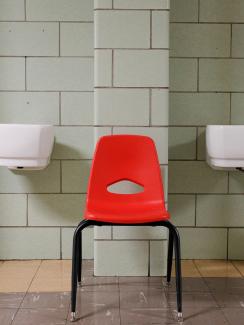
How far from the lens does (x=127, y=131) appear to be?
2.52 m

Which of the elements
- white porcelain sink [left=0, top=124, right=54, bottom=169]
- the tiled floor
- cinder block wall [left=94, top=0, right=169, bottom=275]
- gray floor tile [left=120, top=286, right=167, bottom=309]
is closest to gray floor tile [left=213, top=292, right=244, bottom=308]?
the tiled floor

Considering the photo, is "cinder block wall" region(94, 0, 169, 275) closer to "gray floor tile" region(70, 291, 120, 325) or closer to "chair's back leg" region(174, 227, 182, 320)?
"gray floor tile" region(70, 291, 120, 325)

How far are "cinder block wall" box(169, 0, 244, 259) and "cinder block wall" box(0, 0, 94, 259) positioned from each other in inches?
22.9

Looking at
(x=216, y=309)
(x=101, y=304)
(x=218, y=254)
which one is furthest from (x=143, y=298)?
(x=218, y=254)

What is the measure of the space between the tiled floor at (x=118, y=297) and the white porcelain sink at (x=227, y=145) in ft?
2.25

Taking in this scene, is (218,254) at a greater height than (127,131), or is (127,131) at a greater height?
(127,131)

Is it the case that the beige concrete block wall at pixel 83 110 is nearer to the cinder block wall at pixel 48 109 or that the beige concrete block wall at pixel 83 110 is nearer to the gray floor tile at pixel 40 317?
the cinder block wall at pixel 48 109

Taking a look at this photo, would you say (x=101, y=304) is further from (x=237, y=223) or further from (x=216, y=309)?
(x=237, y=223)

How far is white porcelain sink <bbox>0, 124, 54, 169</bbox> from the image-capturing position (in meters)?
2.44

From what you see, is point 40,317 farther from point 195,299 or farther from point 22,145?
point 22,145

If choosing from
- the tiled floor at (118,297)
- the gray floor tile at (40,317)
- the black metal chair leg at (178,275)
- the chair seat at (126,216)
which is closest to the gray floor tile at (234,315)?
the tiled floor at (118,297)

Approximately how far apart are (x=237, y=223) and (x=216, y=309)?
937 mm

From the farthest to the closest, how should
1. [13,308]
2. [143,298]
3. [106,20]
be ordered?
[106,20] < [143,298] < [13,308]

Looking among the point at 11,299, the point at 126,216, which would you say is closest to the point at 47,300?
the point at 11,299
